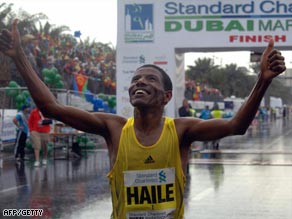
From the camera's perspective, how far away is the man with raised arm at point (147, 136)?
124 inches

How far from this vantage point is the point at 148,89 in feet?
10.4

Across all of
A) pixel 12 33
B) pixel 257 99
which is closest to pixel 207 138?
pixel 257 99

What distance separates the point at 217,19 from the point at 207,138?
38.0 feet

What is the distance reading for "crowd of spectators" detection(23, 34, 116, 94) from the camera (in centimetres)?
2370

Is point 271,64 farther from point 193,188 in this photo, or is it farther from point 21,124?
point 21,124

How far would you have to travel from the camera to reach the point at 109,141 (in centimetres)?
334

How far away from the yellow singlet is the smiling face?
185mm

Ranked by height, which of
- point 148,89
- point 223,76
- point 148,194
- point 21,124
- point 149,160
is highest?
point 223,76

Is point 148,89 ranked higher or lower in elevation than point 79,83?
lower

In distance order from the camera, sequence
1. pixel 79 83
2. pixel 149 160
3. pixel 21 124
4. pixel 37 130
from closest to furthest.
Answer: pixel 149 160 → pixel 37 130 → pixel 21 124 → pixel 79 83

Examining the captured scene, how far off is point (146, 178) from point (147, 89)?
467 mm

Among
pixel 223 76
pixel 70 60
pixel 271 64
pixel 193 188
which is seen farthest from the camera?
pixel 223 76

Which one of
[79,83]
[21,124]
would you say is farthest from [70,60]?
[21,124]

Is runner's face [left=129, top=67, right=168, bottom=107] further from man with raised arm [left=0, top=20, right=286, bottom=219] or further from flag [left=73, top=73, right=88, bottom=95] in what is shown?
flag [left=73, top=73, right=88, bottom=95]
